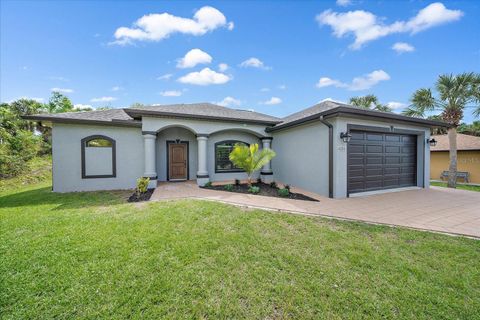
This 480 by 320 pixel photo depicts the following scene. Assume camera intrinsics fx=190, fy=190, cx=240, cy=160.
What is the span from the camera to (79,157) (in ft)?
28.2

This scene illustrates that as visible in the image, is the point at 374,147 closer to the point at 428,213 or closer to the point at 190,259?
the point at 428,213

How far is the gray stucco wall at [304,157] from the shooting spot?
25.0ft

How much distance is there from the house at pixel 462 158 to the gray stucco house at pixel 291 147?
32.1 ft

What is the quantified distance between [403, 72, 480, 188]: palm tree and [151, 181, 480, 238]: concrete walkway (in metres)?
5.94

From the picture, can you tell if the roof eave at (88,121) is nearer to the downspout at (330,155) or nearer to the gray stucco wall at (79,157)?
the gray stucco wall at (79,157)

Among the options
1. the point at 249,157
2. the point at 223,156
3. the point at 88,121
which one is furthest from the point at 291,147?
the point at 88,121

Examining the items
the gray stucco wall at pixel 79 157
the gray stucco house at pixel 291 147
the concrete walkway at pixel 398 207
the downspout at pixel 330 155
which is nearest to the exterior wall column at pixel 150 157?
the gray stucco house at pixel 291 147

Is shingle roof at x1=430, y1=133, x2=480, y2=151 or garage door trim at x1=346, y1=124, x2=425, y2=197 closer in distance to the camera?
garage door trim at x1=346, y1=124, x2=425, y2=197

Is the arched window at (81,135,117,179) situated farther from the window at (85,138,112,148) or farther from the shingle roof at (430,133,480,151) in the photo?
the shingle roof at (430,133,480,151)

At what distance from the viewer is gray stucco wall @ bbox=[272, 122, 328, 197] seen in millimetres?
7613

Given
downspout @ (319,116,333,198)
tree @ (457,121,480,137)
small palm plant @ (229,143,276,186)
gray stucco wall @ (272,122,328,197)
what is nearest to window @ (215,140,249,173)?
gray stucco wall @ (272,122,328,197)

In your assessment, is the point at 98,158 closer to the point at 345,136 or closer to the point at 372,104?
the point at 345,136

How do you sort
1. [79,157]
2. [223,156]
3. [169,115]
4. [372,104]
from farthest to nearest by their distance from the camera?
[372,104] < [223,156] < [169,115] < [79,157]

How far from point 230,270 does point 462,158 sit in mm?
21718
